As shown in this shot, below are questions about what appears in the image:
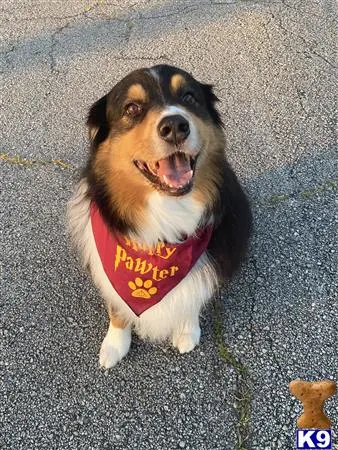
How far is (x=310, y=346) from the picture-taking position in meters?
2.74

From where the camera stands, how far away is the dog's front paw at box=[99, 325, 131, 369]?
2684 mm

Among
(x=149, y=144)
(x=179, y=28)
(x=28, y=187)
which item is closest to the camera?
(x=149, y=144)

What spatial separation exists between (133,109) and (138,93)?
3.0 inches

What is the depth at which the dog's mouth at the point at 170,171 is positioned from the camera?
2172mm

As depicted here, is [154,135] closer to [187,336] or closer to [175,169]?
[175,169]

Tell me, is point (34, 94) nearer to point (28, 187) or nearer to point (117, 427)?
point (28, 187)

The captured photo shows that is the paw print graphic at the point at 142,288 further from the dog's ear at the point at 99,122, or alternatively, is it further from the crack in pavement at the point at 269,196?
the crack in pavement at the point at 269,196

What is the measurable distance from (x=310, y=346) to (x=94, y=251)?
1.27 metres

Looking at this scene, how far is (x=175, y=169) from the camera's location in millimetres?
2211

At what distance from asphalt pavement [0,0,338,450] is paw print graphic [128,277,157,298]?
439mm

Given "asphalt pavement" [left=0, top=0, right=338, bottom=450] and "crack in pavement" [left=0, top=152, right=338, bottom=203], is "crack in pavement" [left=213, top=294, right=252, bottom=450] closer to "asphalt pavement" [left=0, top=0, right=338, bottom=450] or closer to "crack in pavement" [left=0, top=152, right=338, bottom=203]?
"asphalt pavement" [left=0, top=0, right=338, bottom=450]

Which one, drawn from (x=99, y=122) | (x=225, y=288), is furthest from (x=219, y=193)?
(x=225, y=288)

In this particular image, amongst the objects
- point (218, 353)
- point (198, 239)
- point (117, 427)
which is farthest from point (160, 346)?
point (198, 239)

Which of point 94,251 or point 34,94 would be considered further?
point 34,94
